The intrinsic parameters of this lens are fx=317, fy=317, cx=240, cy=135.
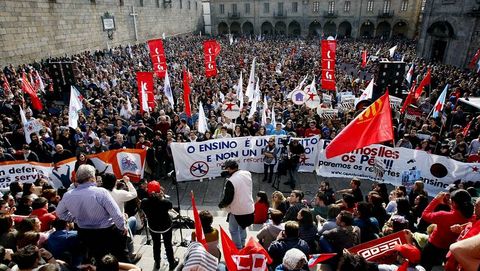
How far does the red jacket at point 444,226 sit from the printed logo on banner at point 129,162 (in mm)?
6498

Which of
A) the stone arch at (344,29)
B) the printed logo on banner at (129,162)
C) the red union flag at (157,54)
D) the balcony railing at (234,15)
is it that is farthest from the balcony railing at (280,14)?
the printed logo on banner at (129,162)

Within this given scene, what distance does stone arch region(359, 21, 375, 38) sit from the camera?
2210 inches

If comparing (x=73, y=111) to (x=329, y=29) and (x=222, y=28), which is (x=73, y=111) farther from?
(x=222, y=28)

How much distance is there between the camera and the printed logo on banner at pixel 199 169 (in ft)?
28.3

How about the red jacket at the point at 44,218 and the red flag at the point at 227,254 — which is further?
the red jacket at the point at 44,218

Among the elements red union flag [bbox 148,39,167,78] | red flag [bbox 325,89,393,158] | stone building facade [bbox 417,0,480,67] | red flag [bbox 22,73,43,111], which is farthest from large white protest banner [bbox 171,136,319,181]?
stone building facade [bbox 417,0,480,67]

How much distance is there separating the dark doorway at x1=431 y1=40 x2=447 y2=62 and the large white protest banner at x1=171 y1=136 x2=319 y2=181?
25.2 meters

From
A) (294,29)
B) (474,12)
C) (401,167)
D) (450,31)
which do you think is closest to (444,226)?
(401,167)

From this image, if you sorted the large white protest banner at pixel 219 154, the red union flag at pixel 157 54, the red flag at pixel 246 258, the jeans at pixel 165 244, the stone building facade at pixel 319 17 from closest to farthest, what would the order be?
the red flag at pixel 246 258 < the jeans at pixel 165 244 < the large white protest banner at pixel 219 154 < the red union flag at pixel 157 54 < the stone building facade at pixel 319 17

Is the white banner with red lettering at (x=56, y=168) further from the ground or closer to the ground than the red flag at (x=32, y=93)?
closer to the ground

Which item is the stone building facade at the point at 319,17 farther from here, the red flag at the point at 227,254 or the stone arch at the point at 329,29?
the red flag at the point at 227,254

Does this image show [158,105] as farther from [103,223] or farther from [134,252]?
[103,223]

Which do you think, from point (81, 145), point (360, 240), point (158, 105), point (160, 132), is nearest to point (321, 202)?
point (360, 240)

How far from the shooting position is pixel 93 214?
378 cm
